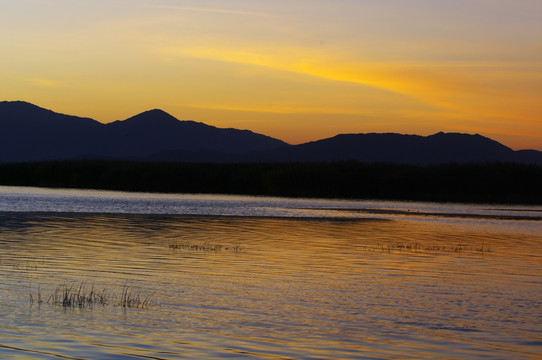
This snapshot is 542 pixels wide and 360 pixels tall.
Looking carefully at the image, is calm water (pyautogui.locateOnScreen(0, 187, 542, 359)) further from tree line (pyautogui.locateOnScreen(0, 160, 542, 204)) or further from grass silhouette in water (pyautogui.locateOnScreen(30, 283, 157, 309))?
tree line (pyautogui.locateOnScreen(0, 160, 542, 204))

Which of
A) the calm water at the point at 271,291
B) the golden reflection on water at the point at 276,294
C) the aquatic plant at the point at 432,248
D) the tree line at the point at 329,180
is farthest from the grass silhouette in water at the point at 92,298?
the tree line at the point at 329,180

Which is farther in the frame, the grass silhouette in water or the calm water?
the grass silhouette in water

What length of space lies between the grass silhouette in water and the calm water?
16 cm

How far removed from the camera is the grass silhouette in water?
15789 millimetres

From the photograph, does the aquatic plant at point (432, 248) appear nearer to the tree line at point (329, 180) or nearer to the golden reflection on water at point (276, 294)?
the golden reflection on water at point (276, 294)

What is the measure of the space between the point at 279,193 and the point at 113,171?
2136cm

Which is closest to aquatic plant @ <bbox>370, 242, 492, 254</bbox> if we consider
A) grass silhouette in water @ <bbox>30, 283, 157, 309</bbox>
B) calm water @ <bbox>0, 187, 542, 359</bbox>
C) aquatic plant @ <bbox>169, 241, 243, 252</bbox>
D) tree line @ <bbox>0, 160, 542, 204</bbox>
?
calm water @ <bbox>0, 187, 542, 359</bbox>

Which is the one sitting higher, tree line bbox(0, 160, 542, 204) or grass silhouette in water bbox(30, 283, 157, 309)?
tree line bbox(0, 160, 542, 204)

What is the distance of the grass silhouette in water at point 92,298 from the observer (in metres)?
15.8

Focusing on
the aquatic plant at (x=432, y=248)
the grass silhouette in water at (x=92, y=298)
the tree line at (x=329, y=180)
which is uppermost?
the tree line at (x=329, y=180)

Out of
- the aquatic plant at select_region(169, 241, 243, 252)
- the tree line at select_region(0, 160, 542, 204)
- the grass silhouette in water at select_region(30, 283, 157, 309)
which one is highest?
the tree line at select_region(0, 160, 542, 204)

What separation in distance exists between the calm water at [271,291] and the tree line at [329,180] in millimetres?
39585

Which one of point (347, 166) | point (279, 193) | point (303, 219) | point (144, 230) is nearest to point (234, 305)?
point (144, 230)

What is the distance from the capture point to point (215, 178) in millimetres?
85500
